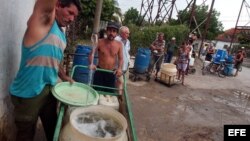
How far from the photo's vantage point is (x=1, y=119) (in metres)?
2.89

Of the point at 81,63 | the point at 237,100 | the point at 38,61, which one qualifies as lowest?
the point at 237,100

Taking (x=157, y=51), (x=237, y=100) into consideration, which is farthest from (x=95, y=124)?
(x=237, y=100)

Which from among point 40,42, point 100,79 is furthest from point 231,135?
point 40,42

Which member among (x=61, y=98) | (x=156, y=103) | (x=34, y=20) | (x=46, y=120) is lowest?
(x=156, y=103)

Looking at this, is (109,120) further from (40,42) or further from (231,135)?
(231,135)

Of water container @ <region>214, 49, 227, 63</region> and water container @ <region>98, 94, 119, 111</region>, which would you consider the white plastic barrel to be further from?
water container @ <region>214, 49, 227, 63</region>

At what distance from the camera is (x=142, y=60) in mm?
9312

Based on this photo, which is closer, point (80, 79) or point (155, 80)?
point (80, 79)

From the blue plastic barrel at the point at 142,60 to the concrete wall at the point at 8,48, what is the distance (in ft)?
20.2

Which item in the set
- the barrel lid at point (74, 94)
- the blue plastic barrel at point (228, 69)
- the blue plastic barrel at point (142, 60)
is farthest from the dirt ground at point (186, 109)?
the blue plastic barrel at point (228, 69)

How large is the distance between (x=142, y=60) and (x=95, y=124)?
6678mm

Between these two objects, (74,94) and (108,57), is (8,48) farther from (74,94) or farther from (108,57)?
(108,57)

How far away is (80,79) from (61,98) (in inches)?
148

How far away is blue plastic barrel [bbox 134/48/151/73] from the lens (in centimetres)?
930
